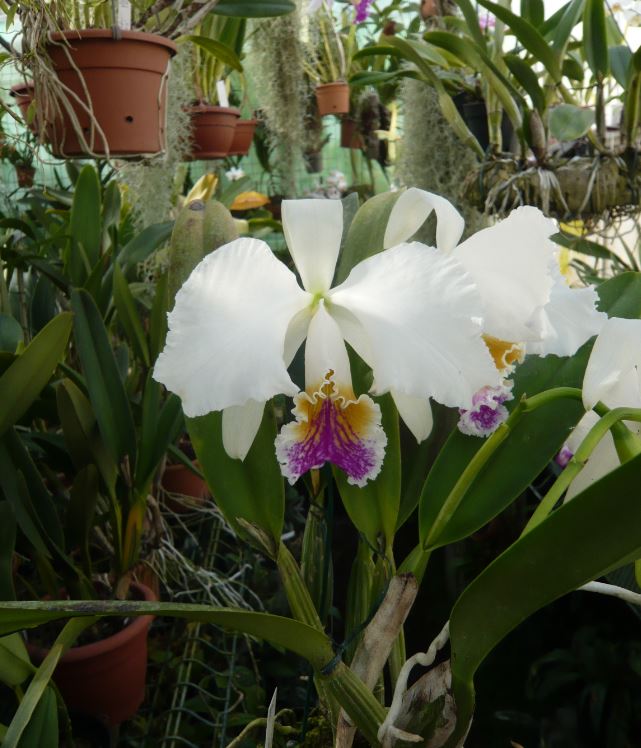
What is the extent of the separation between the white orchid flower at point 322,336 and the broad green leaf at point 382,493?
0.06 m

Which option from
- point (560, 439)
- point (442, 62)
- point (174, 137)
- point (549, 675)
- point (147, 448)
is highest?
point (442, 62)

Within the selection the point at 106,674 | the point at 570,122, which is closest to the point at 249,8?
the point at 570,122

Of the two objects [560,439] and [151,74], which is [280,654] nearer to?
[560,439]

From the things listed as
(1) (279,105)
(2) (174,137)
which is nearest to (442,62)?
(2) (174,137)

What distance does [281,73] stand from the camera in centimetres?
248

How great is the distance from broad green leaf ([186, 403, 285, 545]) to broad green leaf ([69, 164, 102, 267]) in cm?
73

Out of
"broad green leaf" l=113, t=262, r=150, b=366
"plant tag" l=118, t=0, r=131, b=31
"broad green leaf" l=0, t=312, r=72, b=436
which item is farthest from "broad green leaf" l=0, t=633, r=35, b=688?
"plant tag" l=118, t=0, r=131, b=31

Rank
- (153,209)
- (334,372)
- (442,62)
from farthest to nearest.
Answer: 1. (153,209)
2. (442,62)
3. (334,372)

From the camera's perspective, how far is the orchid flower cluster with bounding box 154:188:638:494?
396 millimetres

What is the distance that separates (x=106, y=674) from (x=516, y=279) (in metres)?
0.78

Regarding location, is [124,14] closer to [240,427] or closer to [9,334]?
[9,334]

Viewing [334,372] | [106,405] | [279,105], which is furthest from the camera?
[279,105]

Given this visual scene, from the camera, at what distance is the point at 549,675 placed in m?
1.15

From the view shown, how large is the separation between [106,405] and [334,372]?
51 centimetres
